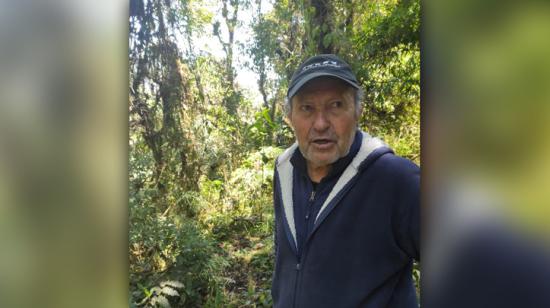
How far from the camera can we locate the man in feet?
4.69

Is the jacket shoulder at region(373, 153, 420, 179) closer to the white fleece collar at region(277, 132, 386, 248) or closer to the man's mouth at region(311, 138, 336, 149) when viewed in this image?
the white fleece collar at region(277, 132, 386, 248)

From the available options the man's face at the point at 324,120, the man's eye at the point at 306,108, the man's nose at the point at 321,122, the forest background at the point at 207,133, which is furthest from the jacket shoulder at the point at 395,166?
the forest background at the point at 207,133

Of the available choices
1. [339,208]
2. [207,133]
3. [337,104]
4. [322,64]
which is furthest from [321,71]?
[207,133]

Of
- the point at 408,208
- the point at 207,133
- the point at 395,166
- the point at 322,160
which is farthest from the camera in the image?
the point at 207,133

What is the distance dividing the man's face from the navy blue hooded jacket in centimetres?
11

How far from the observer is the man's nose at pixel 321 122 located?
1.74 meters

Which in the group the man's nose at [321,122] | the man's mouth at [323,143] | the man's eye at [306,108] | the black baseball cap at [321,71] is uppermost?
the black baseball cap at [321,71]

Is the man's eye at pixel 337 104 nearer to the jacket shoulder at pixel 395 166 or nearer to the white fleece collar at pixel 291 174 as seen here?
the white fleece collar at pixel 291 174

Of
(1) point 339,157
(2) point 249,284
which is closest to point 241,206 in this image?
(2) point 249,284

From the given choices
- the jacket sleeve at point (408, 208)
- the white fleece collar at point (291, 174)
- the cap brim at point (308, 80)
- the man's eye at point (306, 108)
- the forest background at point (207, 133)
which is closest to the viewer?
the jacket sleeve at point (408, 208)

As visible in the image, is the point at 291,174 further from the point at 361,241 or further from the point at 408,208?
the point at 408,208

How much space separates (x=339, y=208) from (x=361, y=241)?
0.47ft

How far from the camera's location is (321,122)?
175cm
